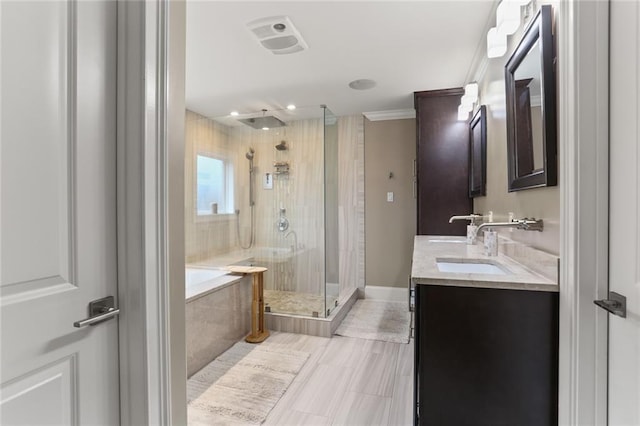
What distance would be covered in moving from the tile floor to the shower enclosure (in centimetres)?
110

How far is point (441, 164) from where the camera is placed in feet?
10.2

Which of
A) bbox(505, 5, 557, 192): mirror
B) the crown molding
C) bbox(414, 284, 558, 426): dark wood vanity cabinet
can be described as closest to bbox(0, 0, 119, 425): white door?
bbox(414, 284, 558, 426): dark wood vanity cabinet

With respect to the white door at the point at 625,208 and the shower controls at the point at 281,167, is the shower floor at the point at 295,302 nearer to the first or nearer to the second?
the shower controls at the point at 281,167

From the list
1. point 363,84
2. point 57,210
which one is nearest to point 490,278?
point 57,210

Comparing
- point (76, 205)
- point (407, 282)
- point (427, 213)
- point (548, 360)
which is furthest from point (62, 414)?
point (407, 282)

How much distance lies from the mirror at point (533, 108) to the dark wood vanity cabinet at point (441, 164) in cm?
133

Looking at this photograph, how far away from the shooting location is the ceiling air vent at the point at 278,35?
77.9 inches

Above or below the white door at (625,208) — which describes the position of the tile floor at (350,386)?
below

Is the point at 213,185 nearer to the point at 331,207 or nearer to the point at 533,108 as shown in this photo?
the point at 331,207

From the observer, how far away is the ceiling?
186 cm

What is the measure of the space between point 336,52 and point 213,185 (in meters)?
2.46

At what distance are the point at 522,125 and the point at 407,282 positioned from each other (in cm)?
271

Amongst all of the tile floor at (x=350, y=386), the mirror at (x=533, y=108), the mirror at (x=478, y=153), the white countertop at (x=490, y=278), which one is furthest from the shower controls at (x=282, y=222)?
the mirror at (x=533, y=108)

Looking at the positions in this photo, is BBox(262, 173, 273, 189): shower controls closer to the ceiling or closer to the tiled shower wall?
the tiled shower wall
